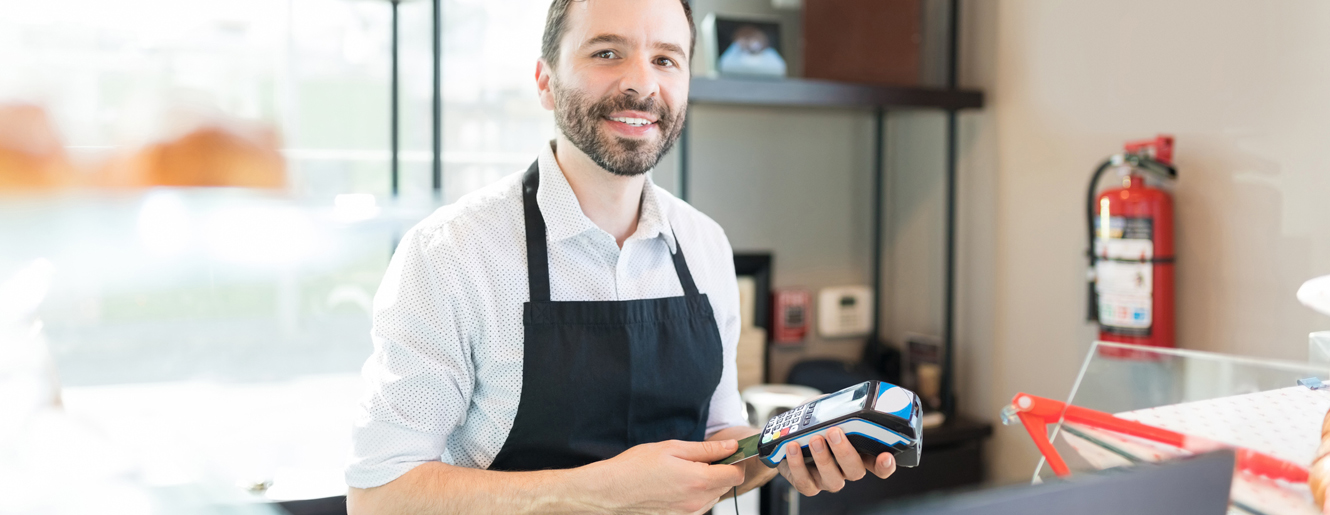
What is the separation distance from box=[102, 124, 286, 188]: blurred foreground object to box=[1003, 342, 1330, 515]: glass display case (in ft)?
4.29

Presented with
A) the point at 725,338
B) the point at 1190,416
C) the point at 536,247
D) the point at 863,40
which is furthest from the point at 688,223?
the point at 863,40

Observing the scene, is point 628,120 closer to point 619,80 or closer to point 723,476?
point 619,80

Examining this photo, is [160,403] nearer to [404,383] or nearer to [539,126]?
[404,383]

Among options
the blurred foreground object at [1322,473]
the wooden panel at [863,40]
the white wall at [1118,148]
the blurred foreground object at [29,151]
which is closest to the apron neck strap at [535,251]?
the blurred foreground object at [29,151]

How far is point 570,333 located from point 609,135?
0.29 m

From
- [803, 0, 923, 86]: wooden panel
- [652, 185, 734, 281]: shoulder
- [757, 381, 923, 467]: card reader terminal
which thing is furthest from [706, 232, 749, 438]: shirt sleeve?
[803, 0, 923, 86]: wooden panel

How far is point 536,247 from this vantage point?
1245 millimetres

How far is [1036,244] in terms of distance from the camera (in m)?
2.45

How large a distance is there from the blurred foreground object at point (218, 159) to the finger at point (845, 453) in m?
1.00

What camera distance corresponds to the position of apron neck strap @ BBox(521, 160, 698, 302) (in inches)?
48.4

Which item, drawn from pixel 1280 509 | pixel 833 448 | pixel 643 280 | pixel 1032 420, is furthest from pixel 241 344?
pixel 1280 509

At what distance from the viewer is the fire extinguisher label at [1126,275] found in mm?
1979

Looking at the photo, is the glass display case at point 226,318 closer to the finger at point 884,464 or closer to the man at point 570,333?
the man at point 570,333

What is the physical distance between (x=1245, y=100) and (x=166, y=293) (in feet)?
7.76
